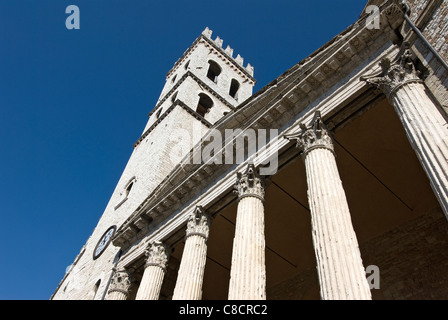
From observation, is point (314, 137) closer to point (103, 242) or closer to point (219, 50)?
point (103, 242)

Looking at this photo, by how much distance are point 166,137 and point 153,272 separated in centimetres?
1086

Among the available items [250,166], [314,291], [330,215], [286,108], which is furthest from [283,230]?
[330,215]

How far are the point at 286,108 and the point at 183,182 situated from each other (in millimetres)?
4181

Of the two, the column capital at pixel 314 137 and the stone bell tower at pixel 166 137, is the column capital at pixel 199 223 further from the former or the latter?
the stone bell tower at pixel 166 137

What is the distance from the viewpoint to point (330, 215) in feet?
22.9

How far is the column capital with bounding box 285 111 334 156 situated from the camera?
8547 millimetres

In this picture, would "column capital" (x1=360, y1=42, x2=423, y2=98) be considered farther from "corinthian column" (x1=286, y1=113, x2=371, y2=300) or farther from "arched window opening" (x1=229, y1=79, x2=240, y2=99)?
"arched window opening" (x1=229, y1=79, x2=240, y2=99)

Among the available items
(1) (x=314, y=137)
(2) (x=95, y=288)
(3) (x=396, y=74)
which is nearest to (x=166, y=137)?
(2) (x=95, y=288)

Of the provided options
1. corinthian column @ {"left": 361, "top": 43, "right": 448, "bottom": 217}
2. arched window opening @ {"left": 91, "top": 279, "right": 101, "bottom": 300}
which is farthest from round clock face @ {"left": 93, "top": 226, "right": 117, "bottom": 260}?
corinthian column @ {"left": 361, "top": 43, "right": 448, "bottom": 217}

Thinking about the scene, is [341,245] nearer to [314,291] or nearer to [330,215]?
[330,215]

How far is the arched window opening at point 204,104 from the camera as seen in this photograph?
86.3 ft

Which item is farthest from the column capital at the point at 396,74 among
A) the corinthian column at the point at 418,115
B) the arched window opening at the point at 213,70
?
the arched window opening at the point at 213,70

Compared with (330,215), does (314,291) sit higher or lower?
higher

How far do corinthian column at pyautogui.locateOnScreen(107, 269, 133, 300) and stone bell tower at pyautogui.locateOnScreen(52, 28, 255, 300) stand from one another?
952mm
